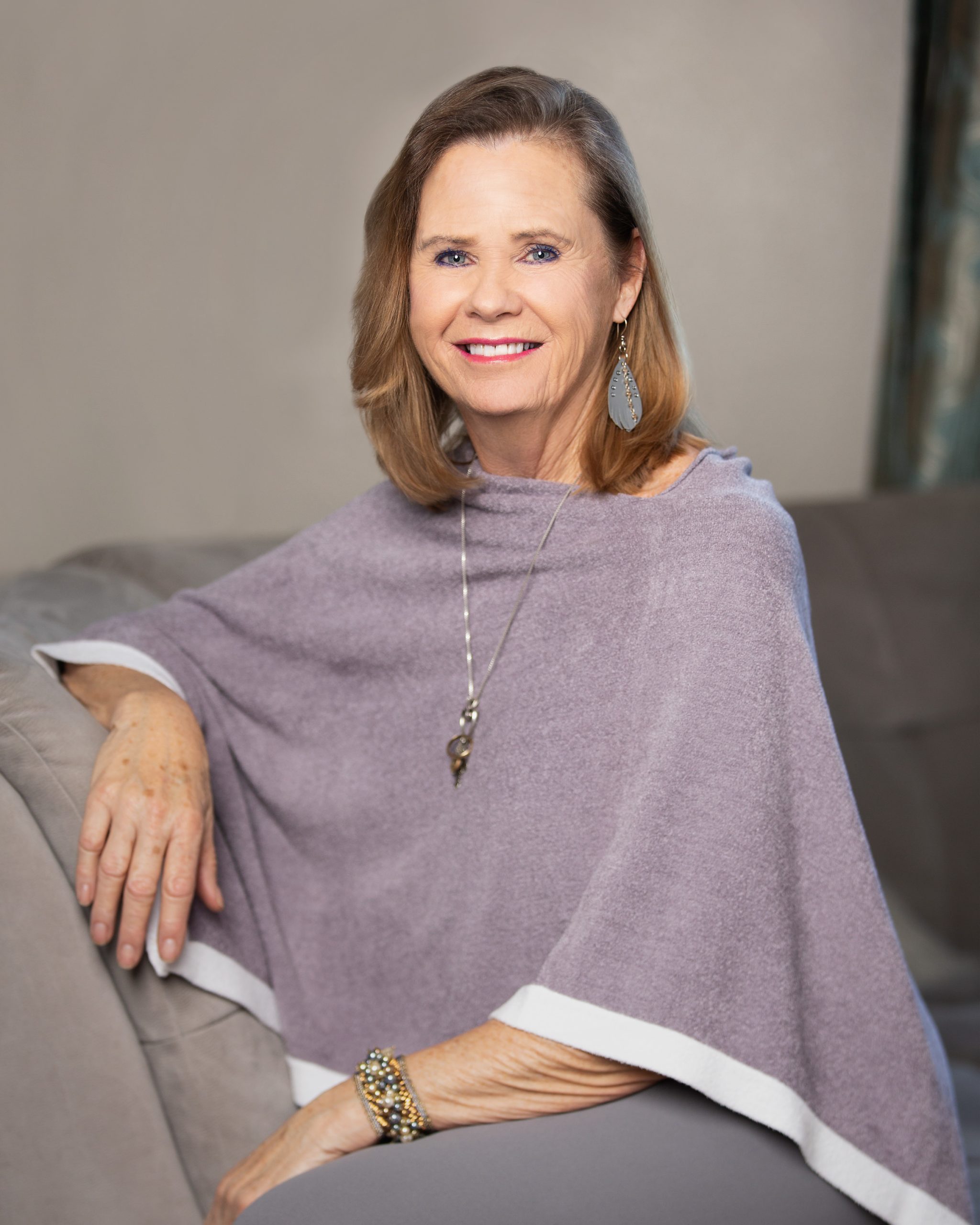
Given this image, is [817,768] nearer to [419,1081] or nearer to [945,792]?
[419,1081]

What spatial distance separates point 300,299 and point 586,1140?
1833 millimetres

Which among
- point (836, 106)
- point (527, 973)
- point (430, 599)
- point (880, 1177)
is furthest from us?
point (836, 106)

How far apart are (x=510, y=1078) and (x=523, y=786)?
28cm

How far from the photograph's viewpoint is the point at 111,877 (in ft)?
3.60

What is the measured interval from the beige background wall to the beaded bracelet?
1.52m

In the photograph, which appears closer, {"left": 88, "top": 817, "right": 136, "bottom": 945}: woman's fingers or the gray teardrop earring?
{"left": 88, "top": 817, "right": 136, "bottom": 945}: woman's fingers

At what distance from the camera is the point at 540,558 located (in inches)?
47.3

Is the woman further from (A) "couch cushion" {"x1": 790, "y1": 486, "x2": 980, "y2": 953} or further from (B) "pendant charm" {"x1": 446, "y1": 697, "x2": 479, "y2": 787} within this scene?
(A) "couch cushion" {"x1": 790, "y1": 486, "x2": 980, "y2": 953}

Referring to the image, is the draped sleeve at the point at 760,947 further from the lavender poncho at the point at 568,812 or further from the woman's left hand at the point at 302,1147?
the woman's left hand at the point at 302,1147

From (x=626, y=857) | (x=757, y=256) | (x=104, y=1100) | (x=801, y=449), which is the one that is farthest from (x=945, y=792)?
(x=104, y=1100)

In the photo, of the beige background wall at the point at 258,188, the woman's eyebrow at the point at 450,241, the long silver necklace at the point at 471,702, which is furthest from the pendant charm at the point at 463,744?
the beige background wall at the point at 258,188

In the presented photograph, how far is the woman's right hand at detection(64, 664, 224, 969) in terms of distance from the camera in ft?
3.63

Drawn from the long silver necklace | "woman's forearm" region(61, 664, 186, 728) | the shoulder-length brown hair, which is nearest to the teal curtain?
the shoulder-length brown hair

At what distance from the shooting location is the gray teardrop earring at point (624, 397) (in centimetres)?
120
